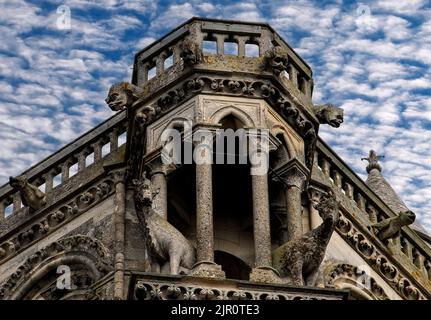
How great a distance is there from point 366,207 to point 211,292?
626 centimetres

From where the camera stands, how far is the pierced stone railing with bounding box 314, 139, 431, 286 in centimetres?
3581

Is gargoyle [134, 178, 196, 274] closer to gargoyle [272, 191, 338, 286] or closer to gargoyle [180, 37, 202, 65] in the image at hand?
gargoyle [272, 191, 338, 286]

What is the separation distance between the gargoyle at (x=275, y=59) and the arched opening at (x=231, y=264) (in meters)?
2.59

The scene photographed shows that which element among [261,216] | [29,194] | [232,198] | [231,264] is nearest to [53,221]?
[29,194]

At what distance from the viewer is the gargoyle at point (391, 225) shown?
117ft

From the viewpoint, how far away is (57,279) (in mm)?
34156

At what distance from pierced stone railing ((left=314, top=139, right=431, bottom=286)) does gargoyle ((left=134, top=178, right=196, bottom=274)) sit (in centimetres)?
427

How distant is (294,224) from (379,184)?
393 inches

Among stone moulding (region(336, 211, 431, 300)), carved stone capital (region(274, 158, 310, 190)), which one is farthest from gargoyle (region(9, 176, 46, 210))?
stone moulding (region(336, 211, 431, 300))

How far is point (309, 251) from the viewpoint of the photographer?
1264 inches

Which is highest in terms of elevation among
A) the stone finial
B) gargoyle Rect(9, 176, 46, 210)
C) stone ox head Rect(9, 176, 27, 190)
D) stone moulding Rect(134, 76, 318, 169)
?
the stone finial

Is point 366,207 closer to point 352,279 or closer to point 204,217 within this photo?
point 352,279

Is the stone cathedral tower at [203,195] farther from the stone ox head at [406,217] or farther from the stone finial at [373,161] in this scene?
the stone finial at [373,161]

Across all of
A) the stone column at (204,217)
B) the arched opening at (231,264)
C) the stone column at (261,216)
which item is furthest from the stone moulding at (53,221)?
the stone column at (261,216)
